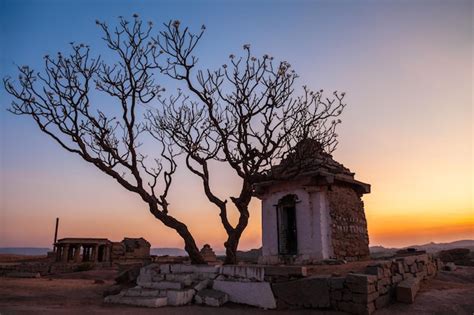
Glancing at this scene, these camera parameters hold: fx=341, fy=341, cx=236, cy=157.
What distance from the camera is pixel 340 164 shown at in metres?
16.0

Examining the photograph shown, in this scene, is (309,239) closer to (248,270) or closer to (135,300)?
(248,270)

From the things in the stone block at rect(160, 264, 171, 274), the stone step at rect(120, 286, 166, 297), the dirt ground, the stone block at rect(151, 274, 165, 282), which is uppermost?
the stone block at rect(160, 264, 171, 274)

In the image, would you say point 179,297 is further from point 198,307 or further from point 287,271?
point 287,271

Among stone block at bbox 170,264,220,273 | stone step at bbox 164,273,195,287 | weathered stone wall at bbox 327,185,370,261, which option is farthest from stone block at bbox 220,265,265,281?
weathered stone wall at bbox 327,185,370,261

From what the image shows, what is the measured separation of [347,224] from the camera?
1459cm

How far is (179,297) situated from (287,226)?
7543 mm

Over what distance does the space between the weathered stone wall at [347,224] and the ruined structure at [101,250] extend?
24.2 meters

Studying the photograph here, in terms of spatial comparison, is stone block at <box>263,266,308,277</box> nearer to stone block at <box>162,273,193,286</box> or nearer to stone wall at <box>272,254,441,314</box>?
stone wall at <box>272,254,441,314</box>

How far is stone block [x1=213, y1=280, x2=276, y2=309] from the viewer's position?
8594 millimetres

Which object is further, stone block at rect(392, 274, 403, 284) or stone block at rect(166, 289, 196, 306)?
stone block at rect(392, 274, 403, 284)

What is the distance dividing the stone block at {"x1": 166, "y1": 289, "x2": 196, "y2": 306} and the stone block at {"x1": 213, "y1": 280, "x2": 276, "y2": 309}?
3.30 ft

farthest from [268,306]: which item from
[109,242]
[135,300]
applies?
[109,242]

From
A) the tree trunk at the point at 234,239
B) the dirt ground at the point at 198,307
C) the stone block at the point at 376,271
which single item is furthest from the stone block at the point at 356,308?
the tree trunk at the point at 234,239

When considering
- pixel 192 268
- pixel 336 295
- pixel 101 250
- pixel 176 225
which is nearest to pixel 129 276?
pixel 176 225
